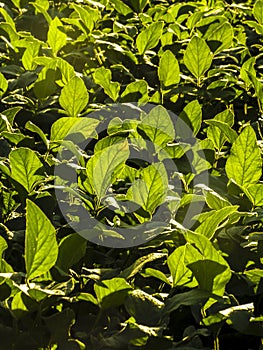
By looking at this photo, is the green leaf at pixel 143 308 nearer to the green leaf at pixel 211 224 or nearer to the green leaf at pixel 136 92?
the green leaf at pixel 211 224

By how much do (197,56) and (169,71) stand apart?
0.12 m

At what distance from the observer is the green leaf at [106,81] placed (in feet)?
7.13

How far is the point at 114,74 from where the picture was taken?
2680 millimetres

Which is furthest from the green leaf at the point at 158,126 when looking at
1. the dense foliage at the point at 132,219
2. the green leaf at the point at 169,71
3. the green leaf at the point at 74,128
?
the green leaf at the point at 169,71

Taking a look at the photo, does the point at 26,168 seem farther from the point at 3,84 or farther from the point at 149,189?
the point at 3,84

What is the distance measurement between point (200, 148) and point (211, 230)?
479 millimetres

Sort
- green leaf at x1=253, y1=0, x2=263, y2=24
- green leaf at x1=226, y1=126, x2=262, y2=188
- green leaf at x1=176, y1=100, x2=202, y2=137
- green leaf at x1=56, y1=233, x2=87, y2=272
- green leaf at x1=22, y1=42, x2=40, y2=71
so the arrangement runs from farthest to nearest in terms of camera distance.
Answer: green leaf at x1=253, y1=0, x2=263, y2=24 → green leaf at x1=22, y1=42, x2=40, y2=71 → green leaf at x1=176, y1=100, x2=202, y2=137 → green leaf at x1=226, y1=126, x2=262, y2=188 → green leaf at x1=56, y1=233, x2=87, y2=272

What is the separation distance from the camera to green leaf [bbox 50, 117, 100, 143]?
71.8 inches

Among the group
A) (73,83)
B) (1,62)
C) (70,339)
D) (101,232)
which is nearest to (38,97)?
(73,83)

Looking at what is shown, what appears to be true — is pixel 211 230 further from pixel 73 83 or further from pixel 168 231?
pixel 73 83

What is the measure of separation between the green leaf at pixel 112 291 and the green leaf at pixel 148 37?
1.48m

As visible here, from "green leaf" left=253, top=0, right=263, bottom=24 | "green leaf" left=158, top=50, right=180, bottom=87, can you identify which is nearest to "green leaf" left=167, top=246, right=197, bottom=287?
"green leaf" left=158, top=50, right=180, bottom=87

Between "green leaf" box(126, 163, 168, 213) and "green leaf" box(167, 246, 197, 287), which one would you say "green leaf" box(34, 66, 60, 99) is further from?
"green leaf" box(167, 246, 197, 287)

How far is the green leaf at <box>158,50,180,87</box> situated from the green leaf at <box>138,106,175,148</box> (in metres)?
0.51
